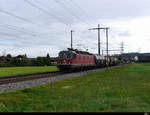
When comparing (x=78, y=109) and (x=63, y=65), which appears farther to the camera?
(x=63, y=65)

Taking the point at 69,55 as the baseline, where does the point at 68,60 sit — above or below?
below

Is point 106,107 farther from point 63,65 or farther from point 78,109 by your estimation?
point 63,65

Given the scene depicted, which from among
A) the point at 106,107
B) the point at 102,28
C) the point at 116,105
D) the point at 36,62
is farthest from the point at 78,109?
the point at 36,62

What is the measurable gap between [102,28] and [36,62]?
1467 inches

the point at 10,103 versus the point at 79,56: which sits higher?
the point at 79,56

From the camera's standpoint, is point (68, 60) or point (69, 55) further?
point (69, 55)

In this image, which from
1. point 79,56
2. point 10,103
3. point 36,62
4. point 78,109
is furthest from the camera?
point 36,62

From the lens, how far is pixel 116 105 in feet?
23.6

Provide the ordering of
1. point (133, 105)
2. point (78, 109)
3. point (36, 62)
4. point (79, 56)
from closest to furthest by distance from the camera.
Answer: point (78, 109), point (133, 105), point (79, 56), point (36, 62)

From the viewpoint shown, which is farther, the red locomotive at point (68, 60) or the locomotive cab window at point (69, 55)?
the locomotive cab window at point (69, 55)

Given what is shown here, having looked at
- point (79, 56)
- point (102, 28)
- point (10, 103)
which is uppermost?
point (102, 28)

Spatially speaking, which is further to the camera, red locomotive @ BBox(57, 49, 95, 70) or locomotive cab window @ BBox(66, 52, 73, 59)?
locomotive cab window @ BBox(66, 52, 73, 59)

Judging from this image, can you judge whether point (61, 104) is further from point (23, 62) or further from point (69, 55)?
point (23, 62)

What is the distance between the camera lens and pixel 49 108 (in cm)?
689
